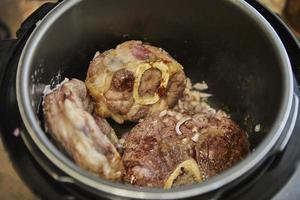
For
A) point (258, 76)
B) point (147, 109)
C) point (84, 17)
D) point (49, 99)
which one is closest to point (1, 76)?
point (49, 99)

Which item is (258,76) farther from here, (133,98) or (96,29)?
(96,29)

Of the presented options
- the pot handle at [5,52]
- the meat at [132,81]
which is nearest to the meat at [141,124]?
the meat at [132,81]

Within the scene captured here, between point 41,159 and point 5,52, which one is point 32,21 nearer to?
point 5,52

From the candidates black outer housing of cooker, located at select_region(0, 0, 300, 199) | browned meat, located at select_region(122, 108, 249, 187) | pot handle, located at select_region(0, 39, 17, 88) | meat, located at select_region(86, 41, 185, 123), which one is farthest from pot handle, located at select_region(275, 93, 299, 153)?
pot handle, located at select_region(0, 39, 17, 88)

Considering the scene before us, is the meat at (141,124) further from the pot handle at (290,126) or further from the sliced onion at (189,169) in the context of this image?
the pot handle at (290,126)

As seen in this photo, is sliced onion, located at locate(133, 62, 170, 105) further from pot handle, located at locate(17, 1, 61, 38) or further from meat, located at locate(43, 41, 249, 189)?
pot handle, located at locate(17, 1, 61, 38)

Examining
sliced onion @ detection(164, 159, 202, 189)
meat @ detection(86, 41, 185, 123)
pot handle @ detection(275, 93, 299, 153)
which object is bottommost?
sliced onion @ detection(164, 159, 202, 189)
